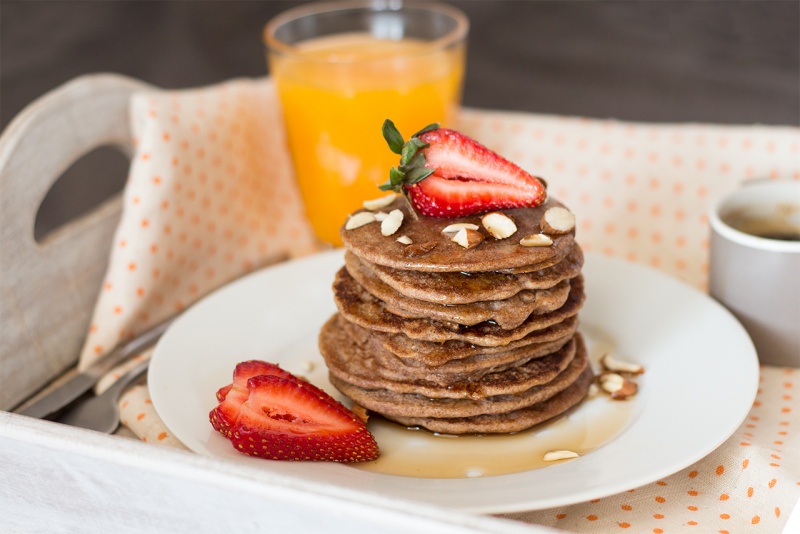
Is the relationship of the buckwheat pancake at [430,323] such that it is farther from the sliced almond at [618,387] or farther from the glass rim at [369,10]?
the glass rim at [369,10]

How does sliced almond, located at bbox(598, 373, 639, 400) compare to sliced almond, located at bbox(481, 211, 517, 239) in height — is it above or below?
below

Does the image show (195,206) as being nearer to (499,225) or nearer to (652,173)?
(499,225)

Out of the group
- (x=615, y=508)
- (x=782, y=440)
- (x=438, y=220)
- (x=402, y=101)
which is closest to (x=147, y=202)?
(x=402, y=101)

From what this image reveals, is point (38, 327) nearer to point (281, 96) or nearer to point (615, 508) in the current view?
point (281, 96)

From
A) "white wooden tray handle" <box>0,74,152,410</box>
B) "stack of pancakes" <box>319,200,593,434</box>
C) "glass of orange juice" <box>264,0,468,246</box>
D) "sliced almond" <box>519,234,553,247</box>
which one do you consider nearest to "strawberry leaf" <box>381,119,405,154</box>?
"stack of pancakes" <box>319,200,593,434</box>

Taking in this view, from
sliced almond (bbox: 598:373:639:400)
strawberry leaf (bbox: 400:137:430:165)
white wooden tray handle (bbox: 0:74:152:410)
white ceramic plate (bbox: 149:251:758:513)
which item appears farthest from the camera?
white wooden tray handle (bbox: 0:74:152:410)

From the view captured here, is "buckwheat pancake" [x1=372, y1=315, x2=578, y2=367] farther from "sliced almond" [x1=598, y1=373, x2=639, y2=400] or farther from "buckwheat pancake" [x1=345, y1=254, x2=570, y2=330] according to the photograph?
"sliced almond" [x1=598, y1=373, x2=639, y2=400]
